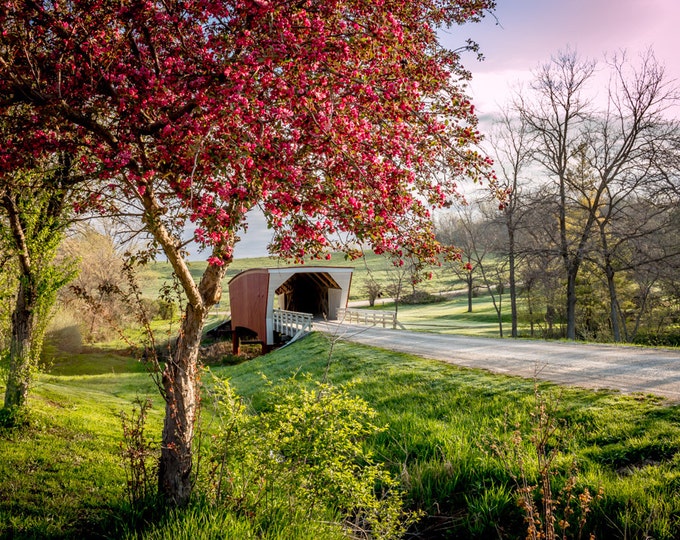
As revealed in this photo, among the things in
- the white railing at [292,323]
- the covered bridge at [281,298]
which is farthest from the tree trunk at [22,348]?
the white railing at [292,323]

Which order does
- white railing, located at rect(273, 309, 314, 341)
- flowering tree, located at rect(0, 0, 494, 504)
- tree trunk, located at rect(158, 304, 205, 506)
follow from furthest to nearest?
white railing, located at rect(273, 309, 314, 341) < tree trunk, located at rect(158, 304, 205, 506) < flowering tree, located at rect(0, 0, 494, 504)

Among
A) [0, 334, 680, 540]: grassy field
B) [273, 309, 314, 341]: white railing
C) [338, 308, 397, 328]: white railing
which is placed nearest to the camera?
[0, 334, 680, 540]: grassy field

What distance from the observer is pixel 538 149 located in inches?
837

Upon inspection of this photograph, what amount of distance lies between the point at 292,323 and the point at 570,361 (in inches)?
661

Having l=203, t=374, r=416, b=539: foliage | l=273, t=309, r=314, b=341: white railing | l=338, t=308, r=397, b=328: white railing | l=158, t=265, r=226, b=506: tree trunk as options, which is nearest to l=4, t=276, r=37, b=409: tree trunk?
l=158, t=265, r=226, b=506: tree trunk

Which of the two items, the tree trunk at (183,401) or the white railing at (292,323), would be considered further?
the white railing at (292,323)

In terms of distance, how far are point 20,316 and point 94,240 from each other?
2297cm

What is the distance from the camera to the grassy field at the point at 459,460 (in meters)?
4.06

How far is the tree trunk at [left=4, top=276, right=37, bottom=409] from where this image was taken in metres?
7.48

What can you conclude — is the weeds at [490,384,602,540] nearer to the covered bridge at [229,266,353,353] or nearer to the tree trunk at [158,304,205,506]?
the tree trunk at [158,304,205,506]

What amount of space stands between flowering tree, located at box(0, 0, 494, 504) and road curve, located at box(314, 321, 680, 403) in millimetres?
1585

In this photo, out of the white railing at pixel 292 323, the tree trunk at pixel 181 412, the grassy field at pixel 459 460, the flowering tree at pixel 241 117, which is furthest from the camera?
the white railing at pixel 292 323

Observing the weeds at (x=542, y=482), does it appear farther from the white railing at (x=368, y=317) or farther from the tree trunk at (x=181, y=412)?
the white railing at (x=368, y=317)

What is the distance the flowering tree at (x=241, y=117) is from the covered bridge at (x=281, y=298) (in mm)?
17189
